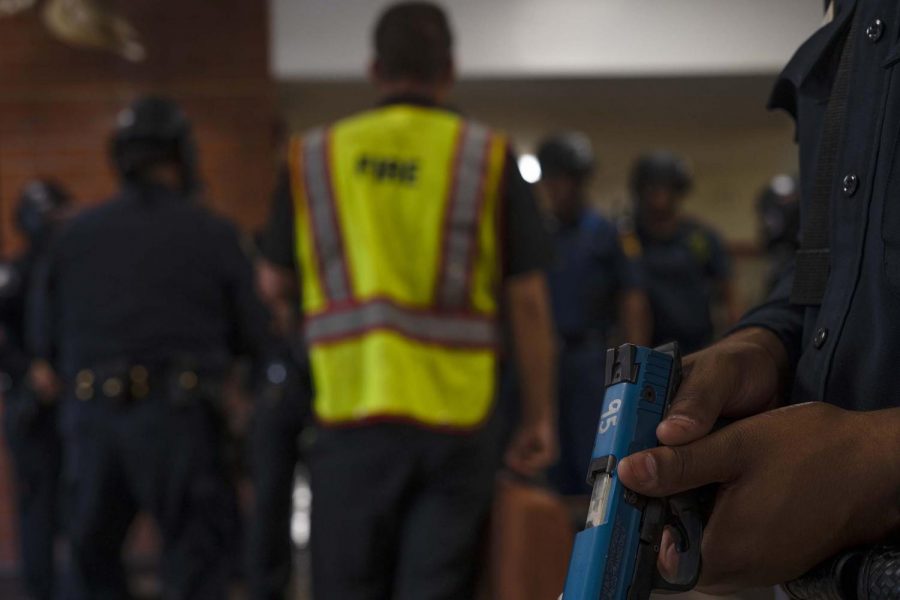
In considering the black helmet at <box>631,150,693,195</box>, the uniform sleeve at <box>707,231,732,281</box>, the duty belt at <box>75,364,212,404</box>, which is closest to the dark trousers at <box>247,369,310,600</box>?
→ the duty belt at <box>75,364,212,404</box>

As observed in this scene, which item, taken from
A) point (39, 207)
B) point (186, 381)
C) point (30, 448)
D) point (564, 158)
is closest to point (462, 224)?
point (186, 381)

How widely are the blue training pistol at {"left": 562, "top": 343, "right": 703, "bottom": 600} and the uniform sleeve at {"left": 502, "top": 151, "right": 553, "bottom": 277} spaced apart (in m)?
1.79

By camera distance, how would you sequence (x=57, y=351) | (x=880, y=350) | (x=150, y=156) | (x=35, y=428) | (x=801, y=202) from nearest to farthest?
1. (x=880, y=350)
2. (x=801, y=202)
3. (x=150, y=156)
4. (x=57, y=351)
5. (x=35, y=428)

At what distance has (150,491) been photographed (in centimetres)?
370

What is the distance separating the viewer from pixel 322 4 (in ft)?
26.1

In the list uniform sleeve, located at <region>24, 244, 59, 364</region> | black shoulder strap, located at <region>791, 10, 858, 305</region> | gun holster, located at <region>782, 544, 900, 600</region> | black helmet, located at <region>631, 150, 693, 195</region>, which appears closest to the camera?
gun holster, located at <region>782, 544, 900, 600</region>

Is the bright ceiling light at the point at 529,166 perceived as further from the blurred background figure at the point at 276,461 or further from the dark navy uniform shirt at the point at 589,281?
the blurred background figure at the point at 276,461

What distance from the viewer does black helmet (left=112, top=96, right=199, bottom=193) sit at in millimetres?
3912

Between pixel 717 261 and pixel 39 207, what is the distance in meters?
3.50

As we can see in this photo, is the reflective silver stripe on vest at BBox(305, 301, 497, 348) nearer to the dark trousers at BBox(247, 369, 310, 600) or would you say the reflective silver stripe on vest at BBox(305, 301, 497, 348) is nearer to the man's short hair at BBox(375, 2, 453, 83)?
the man's short hair at BBox(375, 2, 453, 83)

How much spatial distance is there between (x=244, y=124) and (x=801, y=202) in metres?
6.64

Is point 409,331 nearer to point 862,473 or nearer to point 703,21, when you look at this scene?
point 862,473

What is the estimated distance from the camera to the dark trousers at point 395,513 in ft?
8.69

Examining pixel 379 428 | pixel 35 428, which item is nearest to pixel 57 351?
pixel 35 428
